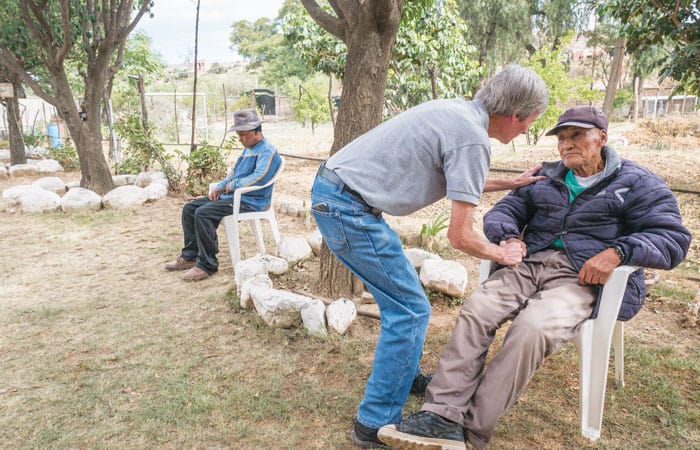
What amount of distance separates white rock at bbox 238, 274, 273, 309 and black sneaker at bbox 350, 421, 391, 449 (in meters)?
1.36

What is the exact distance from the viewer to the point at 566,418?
7.14 ft

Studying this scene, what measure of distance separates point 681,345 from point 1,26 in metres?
10.6

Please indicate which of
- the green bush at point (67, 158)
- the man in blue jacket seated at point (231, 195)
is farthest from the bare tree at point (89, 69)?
the man in blue jacket seated at point (231, 195)

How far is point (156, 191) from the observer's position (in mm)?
6984

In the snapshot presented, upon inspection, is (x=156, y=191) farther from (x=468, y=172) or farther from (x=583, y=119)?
(x=468, y=172)

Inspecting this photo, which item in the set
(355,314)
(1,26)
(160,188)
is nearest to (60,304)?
(355,314)

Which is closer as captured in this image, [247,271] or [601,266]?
[601,266]

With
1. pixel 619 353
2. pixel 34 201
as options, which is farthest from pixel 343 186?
pixel 34 201

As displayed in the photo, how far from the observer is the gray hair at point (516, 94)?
5.68 feet

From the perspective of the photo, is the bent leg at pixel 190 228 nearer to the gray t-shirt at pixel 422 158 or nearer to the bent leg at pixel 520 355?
the gray t-shirt at pixel 422 158

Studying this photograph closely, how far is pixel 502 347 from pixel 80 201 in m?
6.10

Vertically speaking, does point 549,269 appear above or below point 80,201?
above

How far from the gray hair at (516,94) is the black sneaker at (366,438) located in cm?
→ 132

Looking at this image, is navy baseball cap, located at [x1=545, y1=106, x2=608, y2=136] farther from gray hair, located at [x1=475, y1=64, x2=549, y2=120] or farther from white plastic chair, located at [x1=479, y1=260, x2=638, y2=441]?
white plastic chair, located at [x1=479, y1=260, x2=638, y2=441]
